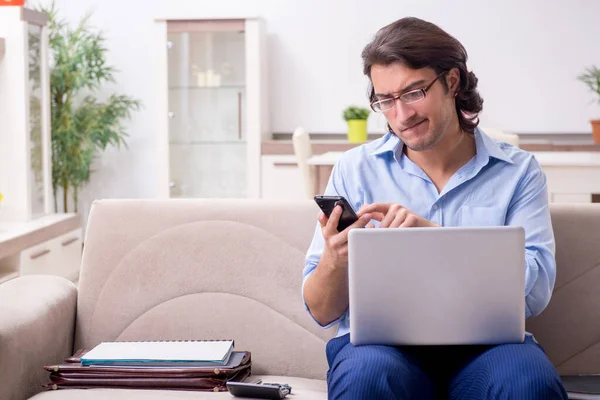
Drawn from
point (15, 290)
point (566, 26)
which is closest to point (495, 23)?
point (566, 26)

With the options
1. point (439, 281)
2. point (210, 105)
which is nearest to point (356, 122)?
point (210, 105)

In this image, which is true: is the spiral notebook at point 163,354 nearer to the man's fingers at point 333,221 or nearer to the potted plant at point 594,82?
the man's fingers at point 333,221

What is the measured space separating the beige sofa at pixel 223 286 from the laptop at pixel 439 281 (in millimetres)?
477

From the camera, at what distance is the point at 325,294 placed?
1.74 m

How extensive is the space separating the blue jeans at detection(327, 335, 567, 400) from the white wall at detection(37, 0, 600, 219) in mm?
4578

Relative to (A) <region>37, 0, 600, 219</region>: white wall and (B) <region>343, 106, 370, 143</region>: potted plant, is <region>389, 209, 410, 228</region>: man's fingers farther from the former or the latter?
(A) <region>37, 0, 600, 219</region>: white wall

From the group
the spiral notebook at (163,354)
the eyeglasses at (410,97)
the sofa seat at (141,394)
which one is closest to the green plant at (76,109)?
the spiral notebook at (163,354)

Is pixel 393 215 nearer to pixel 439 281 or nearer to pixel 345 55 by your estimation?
pixel 439 281

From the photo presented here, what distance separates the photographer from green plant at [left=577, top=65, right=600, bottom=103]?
5.79 meters

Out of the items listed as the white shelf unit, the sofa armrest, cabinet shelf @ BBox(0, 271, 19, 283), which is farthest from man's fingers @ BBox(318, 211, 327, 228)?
the white shelf unit

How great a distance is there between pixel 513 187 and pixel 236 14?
4.47 meters

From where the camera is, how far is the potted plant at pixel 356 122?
589cm

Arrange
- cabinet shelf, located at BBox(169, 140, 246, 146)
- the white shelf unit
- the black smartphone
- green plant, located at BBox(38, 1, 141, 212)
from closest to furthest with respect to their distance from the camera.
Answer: the black smartphone → the white shelf unit → green plant, located at BBox(38, 1, 141, 212) → cabinet shelf, located at BBox(169, 140, 246, 146)

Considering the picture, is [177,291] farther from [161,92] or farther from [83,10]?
[83,10]
